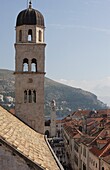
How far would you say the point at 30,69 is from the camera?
2584 centimetres

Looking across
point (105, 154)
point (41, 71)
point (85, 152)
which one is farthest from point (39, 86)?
point (85, 152)

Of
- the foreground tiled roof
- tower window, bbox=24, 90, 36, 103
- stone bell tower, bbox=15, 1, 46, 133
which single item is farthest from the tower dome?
the foreground tiled roof

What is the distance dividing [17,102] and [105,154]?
14707mm

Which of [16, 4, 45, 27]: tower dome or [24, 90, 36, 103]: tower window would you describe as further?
[24, 90, 36, 103]: tower window

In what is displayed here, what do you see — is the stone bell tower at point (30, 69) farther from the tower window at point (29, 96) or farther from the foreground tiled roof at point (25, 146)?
the foreground tiled roof at point (25, 146)

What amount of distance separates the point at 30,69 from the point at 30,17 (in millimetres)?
3835

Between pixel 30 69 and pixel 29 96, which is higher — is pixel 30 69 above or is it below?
above

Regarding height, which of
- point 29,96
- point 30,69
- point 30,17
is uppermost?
point 30,17

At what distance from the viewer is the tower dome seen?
2564 cm

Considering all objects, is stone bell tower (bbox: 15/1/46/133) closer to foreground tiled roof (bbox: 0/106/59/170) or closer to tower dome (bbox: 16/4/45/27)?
tower dome (bbox: 16/4/45/27)

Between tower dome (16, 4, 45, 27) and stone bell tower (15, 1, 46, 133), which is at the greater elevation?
tower dome (16, 4, 45, 27)

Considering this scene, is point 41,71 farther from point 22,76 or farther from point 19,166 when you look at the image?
point 19,166

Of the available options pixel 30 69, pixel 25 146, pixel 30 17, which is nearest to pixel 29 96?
pixel 30 69

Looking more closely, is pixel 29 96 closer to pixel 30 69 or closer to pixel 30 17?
pixel 30 69
